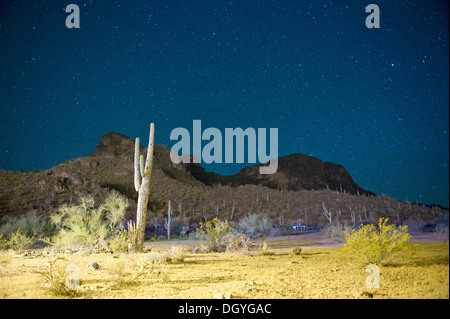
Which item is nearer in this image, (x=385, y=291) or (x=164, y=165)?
(x=385, y=291)

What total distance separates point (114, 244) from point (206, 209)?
23.6 metres

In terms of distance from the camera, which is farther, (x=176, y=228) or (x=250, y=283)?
(x=176, y=228)

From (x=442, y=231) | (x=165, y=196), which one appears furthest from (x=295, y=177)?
(x=442, y=231)

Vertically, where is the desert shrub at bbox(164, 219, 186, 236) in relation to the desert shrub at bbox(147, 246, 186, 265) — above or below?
below

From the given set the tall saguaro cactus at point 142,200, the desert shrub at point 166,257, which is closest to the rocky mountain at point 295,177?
the tall saguaro cactus at point 142,200

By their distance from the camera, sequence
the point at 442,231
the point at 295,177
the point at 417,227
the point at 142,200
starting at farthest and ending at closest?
the point at 295,177 → the point at 417,227 → the point at 142,200 → the point at 442,231

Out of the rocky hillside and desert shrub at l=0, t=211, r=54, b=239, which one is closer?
desert shrub at l=0, t=211, r=54, b=239

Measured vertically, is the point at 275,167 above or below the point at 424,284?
above

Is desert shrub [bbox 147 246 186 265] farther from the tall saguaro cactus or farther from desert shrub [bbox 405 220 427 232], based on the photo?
desert shrub [bbox 405 220 427 232]

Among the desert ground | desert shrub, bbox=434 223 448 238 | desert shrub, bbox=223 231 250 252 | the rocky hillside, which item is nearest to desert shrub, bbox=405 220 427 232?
desert shrub, bbox=434 223 448 238

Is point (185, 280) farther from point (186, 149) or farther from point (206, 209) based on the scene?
point (206, 209)

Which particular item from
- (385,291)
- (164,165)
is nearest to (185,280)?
(385,291)

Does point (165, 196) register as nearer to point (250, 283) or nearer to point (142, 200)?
point (142, 200)

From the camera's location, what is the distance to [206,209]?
35.2 m
